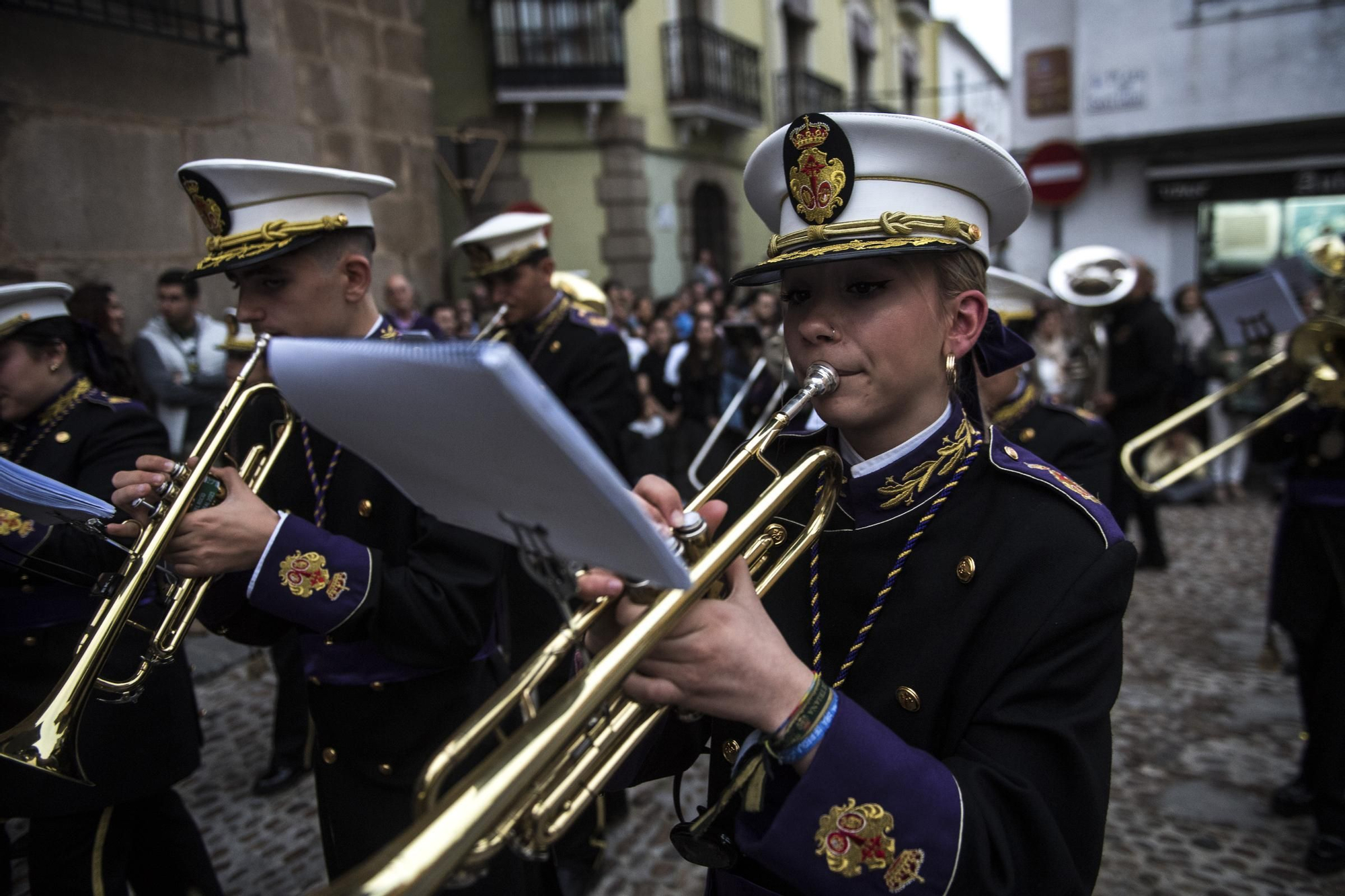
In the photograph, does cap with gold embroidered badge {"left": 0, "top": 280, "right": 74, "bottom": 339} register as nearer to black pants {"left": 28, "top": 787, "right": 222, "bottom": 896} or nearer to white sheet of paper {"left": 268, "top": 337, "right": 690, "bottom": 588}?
black pants {"left": 28, "top": 787, "right": 222, "bottom": 896}

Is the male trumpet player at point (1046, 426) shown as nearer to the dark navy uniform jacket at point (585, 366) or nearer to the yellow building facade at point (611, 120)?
the dark navy uniform jacket at point (585, 366)

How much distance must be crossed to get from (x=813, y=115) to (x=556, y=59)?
45.8 ft

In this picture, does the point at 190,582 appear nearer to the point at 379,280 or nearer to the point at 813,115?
the point at 813,115

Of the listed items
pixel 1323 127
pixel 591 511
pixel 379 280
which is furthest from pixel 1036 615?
pixel 1323 127

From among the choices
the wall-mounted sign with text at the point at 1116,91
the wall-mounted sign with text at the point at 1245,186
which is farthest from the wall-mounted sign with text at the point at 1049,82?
the wall-mounted sign with text at the point at 1245,186

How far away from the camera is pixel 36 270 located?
5.48 m

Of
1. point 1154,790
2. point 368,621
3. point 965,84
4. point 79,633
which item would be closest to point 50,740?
point 368,621

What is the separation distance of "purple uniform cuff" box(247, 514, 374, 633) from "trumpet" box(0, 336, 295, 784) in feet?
0.65

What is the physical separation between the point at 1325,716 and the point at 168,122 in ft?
23.5

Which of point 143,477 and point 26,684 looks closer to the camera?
point 143,477

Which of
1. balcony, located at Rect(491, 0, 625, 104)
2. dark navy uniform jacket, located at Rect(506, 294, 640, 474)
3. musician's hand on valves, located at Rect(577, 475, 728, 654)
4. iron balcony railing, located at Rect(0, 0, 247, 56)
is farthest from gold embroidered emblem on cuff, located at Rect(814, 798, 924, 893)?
balcony, located at Rect(491, 0, 625, 104)

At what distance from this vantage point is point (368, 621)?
2.15 m

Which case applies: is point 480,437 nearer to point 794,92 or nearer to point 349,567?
point 349,567

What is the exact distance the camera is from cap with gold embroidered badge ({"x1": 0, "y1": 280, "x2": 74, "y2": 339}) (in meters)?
2.77
